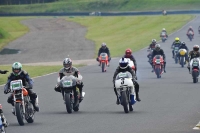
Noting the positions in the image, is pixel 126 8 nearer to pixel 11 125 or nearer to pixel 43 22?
pixel 43 22

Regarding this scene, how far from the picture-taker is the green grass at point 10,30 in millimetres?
63000

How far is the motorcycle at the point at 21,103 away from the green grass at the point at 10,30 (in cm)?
4152

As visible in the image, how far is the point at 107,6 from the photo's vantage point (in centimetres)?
11356

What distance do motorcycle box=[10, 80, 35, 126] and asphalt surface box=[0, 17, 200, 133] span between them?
8.2 inches

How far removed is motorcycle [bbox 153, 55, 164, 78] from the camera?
96.1 feet

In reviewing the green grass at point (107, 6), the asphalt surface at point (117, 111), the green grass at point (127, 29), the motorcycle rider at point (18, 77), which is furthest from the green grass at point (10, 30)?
the motorcycle rider at point (18, 77)

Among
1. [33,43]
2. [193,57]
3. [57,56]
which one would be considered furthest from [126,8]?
[193,57]

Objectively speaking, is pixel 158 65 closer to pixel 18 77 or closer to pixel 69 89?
pixel 69 89

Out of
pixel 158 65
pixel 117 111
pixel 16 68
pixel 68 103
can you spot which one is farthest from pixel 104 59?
pixel 16 68

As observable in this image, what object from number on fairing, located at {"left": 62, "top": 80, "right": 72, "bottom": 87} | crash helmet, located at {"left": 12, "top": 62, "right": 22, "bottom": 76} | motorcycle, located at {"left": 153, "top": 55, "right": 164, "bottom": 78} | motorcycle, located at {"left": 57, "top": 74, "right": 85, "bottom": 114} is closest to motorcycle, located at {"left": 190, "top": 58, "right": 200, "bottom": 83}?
motorcycle, located at {"left": 153, "top": 55, "right": 164, "bottom": 78}

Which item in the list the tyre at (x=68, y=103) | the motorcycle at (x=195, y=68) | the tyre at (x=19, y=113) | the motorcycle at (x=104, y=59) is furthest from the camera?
the motorcycle at (x=104, y=59)

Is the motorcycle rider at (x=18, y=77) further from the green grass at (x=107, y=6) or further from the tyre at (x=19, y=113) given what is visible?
the green grass at (x=107, y=6)

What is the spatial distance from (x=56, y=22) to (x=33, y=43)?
91.5ft

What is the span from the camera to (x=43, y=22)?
8700 cm
